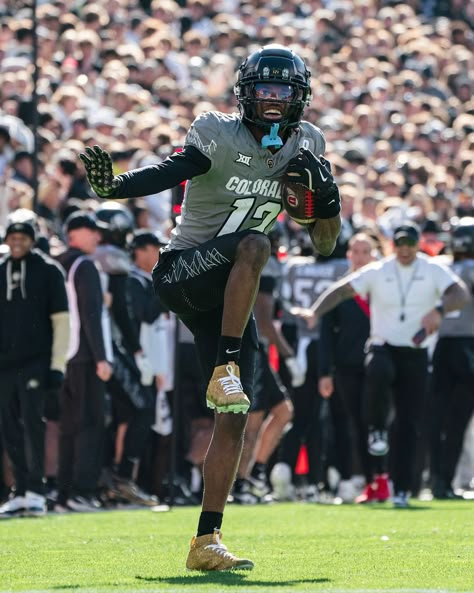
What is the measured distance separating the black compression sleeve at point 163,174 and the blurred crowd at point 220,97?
204 inches

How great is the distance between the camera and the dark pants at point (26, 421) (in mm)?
11680

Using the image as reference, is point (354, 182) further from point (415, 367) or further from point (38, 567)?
point (38, 567)

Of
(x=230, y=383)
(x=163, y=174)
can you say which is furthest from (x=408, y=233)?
(x=230, y=383)

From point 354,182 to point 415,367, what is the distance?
522cm

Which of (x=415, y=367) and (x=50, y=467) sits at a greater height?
(x=415, y=367)

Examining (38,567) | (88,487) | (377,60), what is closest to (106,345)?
(88,487)

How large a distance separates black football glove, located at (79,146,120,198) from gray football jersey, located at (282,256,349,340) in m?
7.75

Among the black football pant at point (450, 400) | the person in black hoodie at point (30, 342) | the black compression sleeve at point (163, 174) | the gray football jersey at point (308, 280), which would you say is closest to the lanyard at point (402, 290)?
the black football pant at point (450, 400)

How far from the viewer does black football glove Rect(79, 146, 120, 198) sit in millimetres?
7066

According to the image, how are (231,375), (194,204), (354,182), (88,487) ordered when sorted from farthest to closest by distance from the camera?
(354,182)
(88,487)
(194,204)
(231,375)

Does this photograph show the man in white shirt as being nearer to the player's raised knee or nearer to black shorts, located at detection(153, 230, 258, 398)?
black shorts, located at detection(153, 230, 258, 398)

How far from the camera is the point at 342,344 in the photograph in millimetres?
14188

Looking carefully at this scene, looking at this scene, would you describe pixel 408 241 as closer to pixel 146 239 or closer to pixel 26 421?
pixel 146 239

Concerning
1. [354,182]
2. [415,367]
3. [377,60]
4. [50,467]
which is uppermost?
[377,60]
